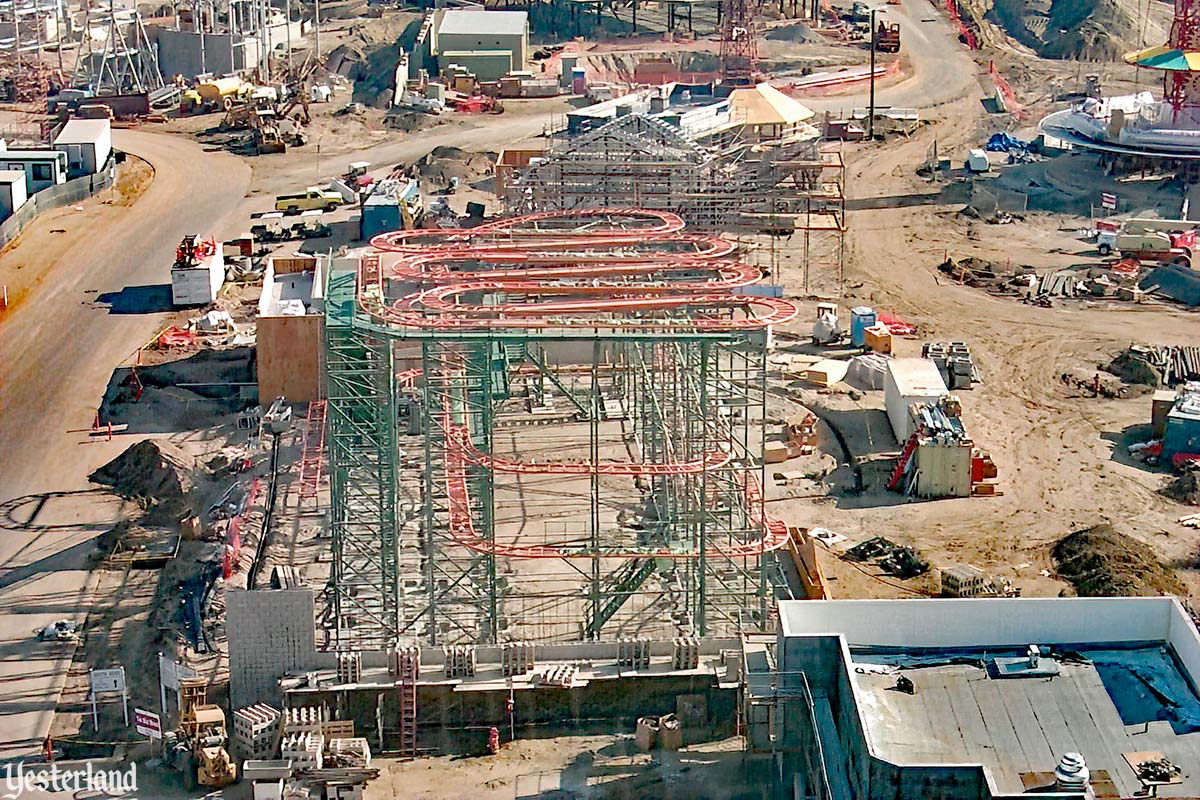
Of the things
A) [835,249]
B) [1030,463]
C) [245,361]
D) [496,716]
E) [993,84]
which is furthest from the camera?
[993,84]

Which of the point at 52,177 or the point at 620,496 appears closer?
the point at 620,496

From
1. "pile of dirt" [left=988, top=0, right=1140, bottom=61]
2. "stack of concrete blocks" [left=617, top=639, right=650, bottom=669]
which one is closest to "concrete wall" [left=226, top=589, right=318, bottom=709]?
"stack of concrete blocks" [left=617, top=639, right=650, bottom=669]

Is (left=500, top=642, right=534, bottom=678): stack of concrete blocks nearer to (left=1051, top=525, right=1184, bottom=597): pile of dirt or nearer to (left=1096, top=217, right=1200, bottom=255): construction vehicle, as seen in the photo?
(left=1051, top=525, right=1184, bottom=597): pile of dirt

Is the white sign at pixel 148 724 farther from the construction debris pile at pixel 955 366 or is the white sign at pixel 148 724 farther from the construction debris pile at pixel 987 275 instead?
the construction debris pile at pixel 987 275

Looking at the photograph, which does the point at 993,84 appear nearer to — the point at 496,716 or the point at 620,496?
the point at 620,496

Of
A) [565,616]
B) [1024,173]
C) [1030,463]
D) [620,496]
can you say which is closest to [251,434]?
[620,496]

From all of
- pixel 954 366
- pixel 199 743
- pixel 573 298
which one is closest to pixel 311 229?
pixel 954 366
